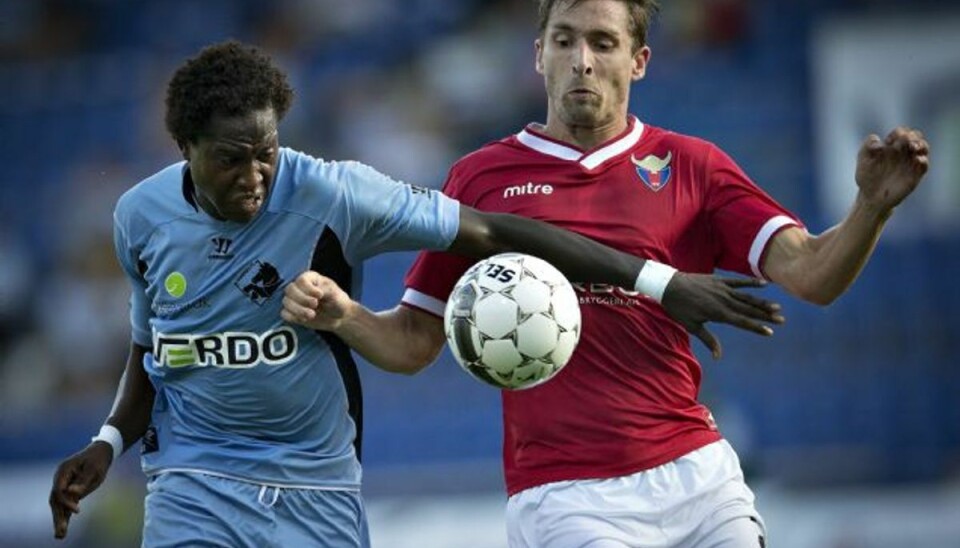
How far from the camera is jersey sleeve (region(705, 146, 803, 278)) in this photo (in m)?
5.48

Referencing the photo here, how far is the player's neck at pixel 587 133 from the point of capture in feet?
18.8

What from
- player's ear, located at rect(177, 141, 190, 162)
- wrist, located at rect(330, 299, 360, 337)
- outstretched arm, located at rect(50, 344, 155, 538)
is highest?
player's ear, located at rect(177, 141, 190, 162)

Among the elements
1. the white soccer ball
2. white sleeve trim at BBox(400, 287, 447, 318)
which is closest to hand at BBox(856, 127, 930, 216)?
the white soccer ball

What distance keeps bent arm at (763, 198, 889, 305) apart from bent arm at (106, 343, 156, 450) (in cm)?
206

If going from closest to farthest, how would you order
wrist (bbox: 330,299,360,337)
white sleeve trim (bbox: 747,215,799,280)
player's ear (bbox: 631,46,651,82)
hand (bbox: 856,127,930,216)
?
hand (bbox: 856,127,930,216)
wrist (bbox: 330,299,360,337)
white sleeve trim (bbox: 747,215,799,280)
player's ear (bbox: 631,46,651,82)

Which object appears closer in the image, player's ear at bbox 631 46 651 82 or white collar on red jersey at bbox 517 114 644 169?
white collar on red jersey at bbox 517 114 644 169

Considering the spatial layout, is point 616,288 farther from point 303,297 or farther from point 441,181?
point 441,181

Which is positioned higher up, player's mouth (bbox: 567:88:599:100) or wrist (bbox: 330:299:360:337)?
player's mouth (bbox: 567:88:599:100)

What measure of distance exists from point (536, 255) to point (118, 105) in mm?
10250

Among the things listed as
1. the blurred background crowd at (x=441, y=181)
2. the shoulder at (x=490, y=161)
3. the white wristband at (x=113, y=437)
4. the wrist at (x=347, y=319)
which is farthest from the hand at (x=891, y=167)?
the blurred background crowd at (x=441, y=181)

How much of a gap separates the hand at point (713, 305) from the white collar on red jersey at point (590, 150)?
0.64 meters

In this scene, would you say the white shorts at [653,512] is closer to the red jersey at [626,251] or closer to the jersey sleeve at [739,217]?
the red jersey at [626,251]

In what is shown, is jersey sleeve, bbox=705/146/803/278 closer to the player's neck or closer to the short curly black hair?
the player's neck

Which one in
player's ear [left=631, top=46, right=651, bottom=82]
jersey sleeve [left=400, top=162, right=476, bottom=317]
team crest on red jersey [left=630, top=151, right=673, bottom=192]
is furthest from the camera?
player's ear [left=631, top=46, right=651, bottom=82]
